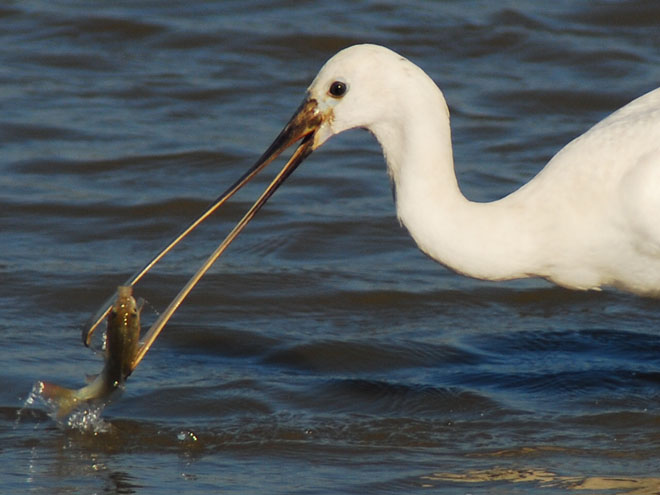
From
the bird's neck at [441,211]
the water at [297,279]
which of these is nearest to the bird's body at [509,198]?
the bird's neck at [441,211]

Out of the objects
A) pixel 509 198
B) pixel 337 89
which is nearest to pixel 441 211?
pixel 509 198

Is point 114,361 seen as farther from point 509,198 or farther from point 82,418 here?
point 509,198

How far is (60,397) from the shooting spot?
22.4 feet

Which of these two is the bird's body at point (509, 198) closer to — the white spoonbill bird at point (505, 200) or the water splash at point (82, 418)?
the white spoonbill bird at point (505, 200)

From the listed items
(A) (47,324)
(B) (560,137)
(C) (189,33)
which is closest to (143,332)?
(A) (47,324)

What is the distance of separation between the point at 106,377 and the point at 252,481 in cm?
77

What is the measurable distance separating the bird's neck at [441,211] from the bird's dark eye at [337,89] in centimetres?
30

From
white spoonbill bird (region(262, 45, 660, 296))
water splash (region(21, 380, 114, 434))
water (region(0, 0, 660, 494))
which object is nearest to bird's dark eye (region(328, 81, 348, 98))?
white spoonbill bird (region(262, 45, 660, 296))

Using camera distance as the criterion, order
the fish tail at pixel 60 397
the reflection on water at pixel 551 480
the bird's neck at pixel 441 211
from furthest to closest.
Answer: the bird's neck at pixel 441 211 → the fish tail at pixel 60 397 → the reflection on water at pixel 551 480

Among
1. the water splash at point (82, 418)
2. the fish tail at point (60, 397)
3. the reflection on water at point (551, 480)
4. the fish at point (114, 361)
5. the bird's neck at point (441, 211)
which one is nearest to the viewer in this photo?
the fish at point (114, 361)

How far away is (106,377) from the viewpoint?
21.7ft

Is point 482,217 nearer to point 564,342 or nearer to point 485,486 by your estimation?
point 485,486

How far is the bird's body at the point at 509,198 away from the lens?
23.1ft

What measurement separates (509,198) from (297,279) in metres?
2.71
